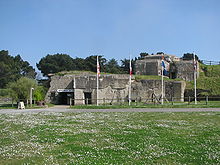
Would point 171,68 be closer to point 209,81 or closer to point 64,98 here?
point 209,81

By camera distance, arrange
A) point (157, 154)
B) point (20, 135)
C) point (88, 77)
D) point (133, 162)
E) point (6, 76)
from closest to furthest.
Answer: point (133, 162) → point (157, 154) → point (20, 135) → point (88, 77) → point (6, 76)

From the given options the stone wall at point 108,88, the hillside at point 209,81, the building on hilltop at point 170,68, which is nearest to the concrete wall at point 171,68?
the building on hilltop at point 170,68

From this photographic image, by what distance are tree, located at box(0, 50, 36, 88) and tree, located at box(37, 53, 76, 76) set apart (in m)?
4.78

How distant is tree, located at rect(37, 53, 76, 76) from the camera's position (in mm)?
94188

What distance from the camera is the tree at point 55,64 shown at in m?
94.2

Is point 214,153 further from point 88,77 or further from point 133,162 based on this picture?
point 88,77

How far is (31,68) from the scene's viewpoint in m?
102

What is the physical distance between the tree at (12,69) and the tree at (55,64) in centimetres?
478

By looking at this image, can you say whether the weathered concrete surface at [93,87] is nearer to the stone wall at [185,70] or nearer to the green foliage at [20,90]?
the green foliage at [20,90]

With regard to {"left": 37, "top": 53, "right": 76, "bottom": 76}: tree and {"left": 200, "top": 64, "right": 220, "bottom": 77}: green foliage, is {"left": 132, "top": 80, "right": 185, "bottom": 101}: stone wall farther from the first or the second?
{"left": 37, "top": 53, "right": 76, "bottom": 76}: tree

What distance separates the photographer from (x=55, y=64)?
9650 centimetres

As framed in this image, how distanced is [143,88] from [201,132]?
3160 cm

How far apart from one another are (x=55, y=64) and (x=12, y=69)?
1515 cm

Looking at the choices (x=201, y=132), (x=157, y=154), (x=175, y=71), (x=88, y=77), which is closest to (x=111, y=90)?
(x=88, y=77)
